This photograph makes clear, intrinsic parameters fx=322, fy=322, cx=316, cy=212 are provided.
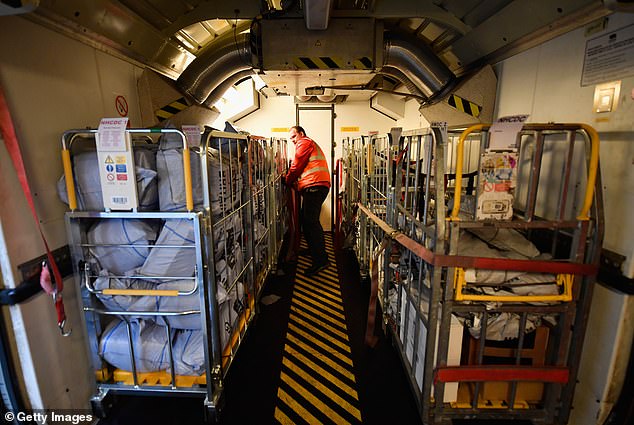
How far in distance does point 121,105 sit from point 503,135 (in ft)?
9.27

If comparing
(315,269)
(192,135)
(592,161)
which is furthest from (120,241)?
Result: (315,269)

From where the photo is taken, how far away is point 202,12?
312cm

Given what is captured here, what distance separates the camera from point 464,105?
3150 mm

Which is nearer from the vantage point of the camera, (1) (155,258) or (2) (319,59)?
(1) (155,258)

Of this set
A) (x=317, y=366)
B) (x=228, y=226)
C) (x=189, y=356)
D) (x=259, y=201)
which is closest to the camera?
(x=189, y=356)

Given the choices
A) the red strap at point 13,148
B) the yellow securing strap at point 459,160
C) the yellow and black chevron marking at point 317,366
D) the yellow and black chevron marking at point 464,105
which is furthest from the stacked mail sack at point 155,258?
the yellow and black chevron marking at point 464,105

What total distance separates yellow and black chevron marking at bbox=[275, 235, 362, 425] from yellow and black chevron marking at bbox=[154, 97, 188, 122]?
245 cm

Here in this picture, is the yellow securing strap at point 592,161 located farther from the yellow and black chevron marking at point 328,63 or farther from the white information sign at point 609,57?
the yellow and black chevron marking at point 328,63

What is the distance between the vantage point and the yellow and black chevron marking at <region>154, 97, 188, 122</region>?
3248 millimetres

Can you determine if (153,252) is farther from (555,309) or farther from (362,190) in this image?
(362,190)

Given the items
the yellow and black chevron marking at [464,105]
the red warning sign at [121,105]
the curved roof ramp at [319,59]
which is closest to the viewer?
the red warning sign at [121,105]

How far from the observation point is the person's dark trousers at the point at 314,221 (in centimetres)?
453

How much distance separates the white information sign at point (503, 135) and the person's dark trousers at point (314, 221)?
10.0 ft

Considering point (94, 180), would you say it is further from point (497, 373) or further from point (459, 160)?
point (497, 373)
